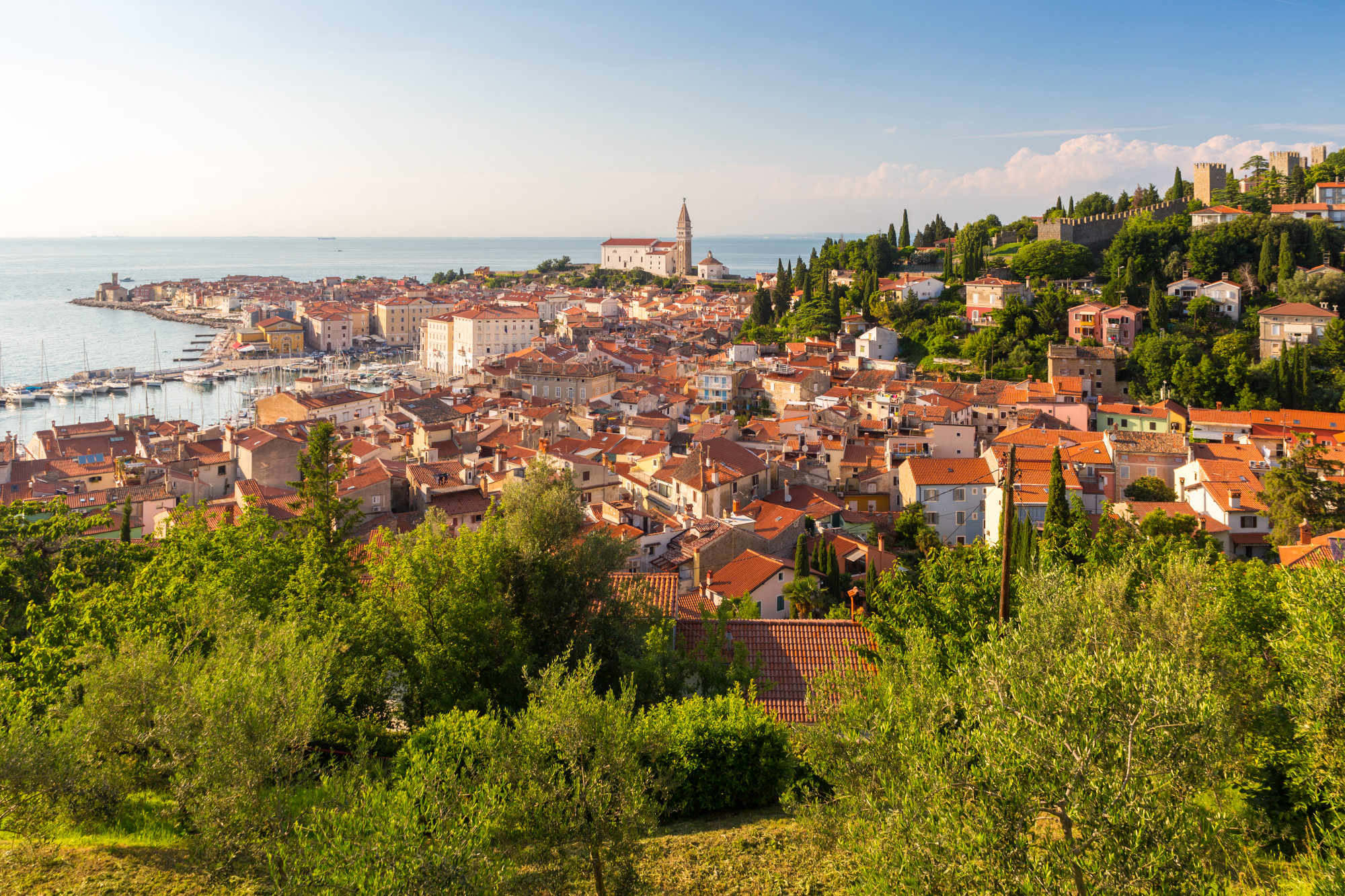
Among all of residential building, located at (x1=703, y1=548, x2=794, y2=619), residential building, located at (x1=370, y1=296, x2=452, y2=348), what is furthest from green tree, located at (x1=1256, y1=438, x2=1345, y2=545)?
residential building, located at (x1=370, y1=296, x2=452, y2=348)

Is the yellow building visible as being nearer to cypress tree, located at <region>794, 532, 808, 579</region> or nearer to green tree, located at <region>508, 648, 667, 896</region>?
cypress tree, located at <region>794, 532, 808, 579</region>

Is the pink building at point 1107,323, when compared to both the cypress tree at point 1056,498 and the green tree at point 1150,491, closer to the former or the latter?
the green tree at point 1150,491

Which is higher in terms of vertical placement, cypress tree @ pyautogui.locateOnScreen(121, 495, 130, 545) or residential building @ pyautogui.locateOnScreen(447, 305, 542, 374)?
residential building @ pyautogui.locateOnScreen(447, 305, 542, 374)

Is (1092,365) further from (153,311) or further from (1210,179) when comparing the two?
(153,311)

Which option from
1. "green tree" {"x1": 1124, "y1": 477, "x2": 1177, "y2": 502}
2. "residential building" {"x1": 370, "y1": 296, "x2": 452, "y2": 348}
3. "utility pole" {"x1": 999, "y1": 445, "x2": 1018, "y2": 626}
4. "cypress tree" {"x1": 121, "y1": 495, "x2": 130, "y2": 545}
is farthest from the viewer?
"residential building" {"x1": 370, "y1": 296, "x2": 452, "y2": 348}

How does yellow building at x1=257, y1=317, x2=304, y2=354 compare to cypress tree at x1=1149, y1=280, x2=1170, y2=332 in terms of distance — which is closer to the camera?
cypress tree at x1=1149, y1=280, x2=1170, y2=332

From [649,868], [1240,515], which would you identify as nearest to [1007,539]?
[649,868]
